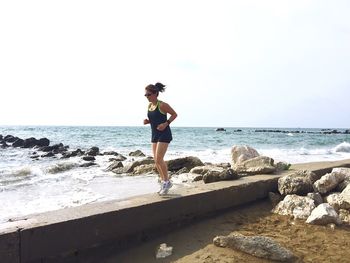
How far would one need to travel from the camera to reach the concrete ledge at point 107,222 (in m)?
3.68

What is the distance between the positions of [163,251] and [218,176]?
2.46 metres

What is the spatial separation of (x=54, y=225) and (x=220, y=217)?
8.06 ft

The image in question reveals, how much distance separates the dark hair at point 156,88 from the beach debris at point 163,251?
207 cm

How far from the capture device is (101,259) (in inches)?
165

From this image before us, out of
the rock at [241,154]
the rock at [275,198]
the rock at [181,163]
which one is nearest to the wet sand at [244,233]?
the rock at [275,198]

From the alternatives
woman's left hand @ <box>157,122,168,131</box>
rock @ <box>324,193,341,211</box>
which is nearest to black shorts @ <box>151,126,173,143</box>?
woman's left hand @ <box>157,122,168,131</box>

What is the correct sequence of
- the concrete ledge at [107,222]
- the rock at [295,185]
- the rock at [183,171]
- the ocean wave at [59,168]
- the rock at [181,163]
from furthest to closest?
the ocean wave at [59,168], the rock at [181,163], the rock at [183,171], the rock at [295,185], the concrete ledge at [107,222]

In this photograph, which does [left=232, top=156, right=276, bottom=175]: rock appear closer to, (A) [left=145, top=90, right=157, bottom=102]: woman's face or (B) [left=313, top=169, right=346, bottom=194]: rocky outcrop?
(B) [left=313, top=169, right=346, bottom=194]: rocky outcrop

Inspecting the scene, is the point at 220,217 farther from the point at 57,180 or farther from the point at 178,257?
the point at 57,180

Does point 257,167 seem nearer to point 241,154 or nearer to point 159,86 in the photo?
point 241,154

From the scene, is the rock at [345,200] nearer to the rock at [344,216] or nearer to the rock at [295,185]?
the rock at [344,216]

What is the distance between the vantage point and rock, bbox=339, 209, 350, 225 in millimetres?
5160

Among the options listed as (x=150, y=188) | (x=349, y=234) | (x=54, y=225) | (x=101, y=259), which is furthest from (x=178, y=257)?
(x=150, y=188)

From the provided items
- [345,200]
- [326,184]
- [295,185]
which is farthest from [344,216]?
[326,184]
